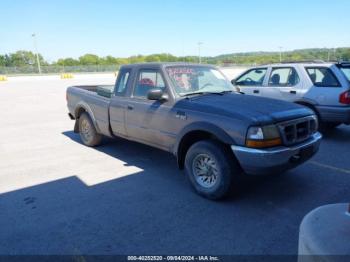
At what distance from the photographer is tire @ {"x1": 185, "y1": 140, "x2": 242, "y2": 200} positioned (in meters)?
3.68

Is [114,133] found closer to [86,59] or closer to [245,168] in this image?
[245,168]

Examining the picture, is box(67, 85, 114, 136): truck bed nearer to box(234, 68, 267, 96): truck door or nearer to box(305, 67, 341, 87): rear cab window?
box(234, 68, 267, 96): truck door

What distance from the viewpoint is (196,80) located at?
4.81 metres

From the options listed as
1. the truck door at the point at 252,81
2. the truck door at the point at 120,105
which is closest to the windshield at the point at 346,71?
the truck door at the point at 252,81

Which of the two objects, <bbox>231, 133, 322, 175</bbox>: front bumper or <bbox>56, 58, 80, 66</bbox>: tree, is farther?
<bbox>56, 58, 80, 66</bbox>: tree

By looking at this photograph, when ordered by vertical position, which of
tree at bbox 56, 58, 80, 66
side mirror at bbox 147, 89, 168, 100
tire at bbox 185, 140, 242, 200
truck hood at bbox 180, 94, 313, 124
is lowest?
tire at bbox 185, 140, 242, 200

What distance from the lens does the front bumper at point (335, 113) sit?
6.25m

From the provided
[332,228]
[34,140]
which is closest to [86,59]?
[34,140]

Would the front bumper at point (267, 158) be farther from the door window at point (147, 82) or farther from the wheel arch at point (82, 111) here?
the wheel arch at point (82, 111)

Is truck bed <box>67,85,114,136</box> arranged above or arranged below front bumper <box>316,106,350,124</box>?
above

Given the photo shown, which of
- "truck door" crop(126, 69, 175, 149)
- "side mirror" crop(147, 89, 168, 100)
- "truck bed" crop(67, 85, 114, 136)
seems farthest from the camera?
"truck bed" crop(67, 85, 114, 136)

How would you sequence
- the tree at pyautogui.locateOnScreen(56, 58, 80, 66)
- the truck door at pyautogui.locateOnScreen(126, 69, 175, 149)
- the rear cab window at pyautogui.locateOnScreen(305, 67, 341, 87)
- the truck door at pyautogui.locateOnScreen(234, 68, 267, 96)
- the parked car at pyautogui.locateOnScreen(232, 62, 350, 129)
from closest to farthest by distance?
the truck door at pyautogui.locateOnScreen(126, 69, 175, 149) → the parked car at pyautogui.locateOnScreen(232, 62, 350, 129) → the rear cab window at pyautogui.locateOnScreen(305, 67, 341, 87) → the truck door at pyautogui.locateOnScreen(234, 68, 267, 96) → the tree at pyautogui.locateOnScreen(56, 58, 80, 66)

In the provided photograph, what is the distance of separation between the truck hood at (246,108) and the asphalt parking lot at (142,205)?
114cm

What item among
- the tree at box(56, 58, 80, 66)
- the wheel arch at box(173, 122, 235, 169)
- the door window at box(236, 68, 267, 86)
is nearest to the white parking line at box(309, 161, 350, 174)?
the wheel arch at box(173, 122, 235, 169)
